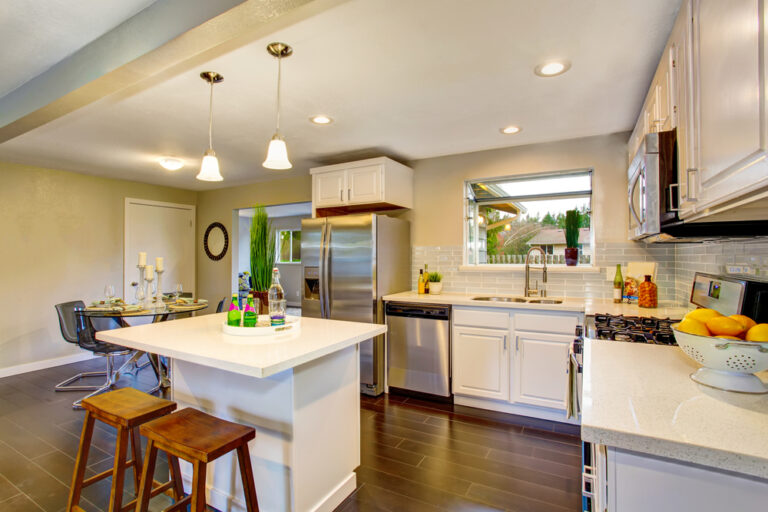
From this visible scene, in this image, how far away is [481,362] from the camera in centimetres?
Result: 311

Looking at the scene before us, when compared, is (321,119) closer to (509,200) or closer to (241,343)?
(241,343)

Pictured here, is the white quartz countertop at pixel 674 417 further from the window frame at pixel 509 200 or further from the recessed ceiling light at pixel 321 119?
the recessed ceiling light at pixel 321 119

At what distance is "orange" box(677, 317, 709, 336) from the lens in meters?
1.12

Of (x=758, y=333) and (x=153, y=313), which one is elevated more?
(x=758, y=333)

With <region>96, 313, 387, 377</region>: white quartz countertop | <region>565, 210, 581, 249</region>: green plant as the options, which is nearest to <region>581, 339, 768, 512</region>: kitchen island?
<region>96, 313, 387, 377</region>: white quartz countertop

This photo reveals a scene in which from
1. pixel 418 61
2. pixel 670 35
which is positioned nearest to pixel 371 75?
pixel 418 61

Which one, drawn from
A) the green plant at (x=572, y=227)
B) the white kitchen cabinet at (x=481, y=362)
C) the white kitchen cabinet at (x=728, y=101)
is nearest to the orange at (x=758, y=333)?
the white kitchen cabinet at (x=728, y=101)

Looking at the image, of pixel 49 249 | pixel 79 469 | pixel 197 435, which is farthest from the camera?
pixel 49 249

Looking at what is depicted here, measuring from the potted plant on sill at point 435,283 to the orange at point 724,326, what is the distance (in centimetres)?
264

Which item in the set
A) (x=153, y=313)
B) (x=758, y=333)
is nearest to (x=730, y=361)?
(x=758, y=333)

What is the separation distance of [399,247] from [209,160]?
2116 millimetres

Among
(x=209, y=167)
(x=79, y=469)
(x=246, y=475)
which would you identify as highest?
(x=209, y=167)

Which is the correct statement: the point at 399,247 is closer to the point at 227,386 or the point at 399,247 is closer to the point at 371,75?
the point at 371,75

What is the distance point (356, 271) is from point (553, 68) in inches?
88.1
